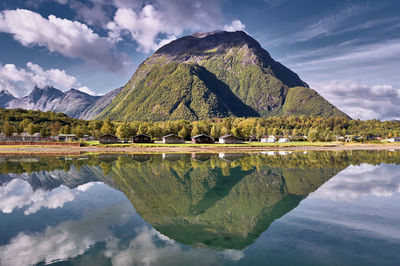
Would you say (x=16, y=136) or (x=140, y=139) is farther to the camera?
(x=16, y=136)

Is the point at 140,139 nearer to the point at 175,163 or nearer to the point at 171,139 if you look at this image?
the point at 171,139

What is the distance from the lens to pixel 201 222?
16.6m

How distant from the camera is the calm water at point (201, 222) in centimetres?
1191

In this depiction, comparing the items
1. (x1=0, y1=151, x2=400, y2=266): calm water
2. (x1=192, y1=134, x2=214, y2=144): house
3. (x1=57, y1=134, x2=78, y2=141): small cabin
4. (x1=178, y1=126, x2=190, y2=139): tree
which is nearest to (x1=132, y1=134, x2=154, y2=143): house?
(x1=192, y1=134, x2=214, y2=144): house

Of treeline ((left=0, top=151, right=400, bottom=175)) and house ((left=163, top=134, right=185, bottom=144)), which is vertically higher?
house ((left=163, top=134, right=185, bottom=144))

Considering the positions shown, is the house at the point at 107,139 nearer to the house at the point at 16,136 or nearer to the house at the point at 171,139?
the house at the point at 171,139

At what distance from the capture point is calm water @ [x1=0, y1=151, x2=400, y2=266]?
11.9 meters

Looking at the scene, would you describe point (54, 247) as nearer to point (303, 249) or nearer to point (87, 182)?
point (303, 249)

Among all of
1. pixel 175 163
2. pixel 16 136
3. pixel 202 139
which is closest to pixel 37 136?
pixel 16 136

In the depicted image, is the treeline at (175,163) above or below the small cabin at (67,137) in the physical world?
below

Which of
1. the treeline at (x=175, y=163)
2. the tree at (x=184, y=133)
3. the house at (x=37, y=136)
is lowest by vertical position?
the treeline at (x=175, y=163)

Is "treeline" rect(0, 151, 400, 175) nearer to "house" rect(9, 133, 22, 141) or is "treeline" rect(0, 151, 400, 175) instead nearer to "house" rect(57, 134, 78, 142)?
"house" rect(57, 134, 78, 142)

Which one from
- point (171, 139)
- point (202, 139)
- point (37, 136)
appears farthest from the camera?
point (37, 136)

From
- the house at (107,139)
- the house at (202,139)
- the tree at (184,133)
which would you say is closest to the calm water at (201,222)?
the house at (107,139)
